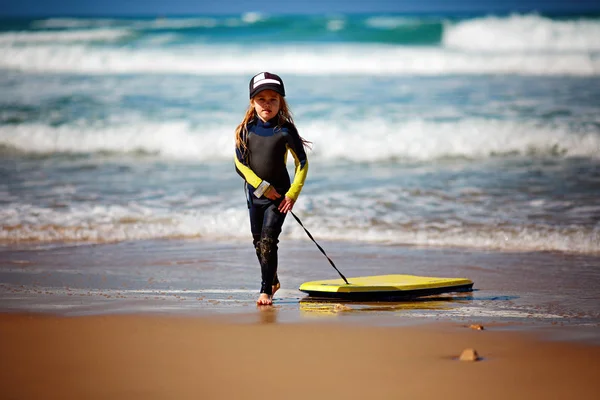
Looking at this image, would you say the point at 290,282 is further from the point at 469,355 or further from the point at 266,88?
the point at 469,355

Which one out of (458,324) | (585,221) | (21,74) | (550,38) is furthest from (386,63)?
(458,324)

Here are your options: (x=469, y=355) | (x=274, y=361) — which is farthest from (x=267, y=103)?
(x=469, y=355)

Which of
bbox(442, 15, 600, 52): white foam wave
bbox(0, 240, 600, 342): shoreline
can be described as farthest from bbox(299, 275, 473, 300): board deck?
bbox(442, 15, 600, 52): white foam wave

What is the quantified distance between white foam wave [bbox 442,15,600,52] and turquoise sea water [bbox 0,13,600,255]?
4.3 inches

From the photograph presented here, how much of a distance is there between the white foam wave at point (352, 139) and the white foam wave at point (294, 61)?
807 centimetres

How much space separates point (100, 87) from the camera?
19.7m

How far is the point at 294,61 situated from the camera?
80.6 ft

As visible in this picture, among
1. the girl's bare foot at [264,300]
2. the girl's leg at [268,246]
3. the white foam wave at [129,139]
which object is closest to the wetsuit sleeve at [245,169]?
the girl's leg at [268,246]

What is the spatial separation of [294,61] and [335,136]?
11520 millimetres

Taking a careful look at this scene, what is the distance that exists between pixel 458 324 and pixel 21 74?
21.0 meters

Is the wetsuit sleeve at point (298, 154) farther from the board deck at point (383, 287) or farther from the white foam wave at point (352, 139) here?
the white foam wave at point (352, 139)

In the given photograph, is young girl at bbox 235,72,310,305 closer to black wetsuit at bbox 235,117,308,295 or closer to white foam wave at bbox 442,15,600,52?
black wetsuit at bbox 235,117,308,295

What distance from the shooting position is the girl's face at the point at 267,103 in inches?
199

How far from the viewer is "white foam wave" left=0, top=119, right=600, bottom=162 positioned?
1244 centimetres
